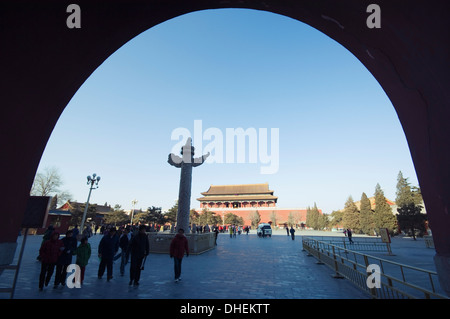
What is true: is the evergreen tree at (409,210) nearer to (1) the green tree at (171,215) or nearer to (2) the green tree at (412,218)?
(2) the green tree at (412,218)

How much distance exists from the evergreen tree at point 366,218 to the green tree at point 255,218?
20516 millimetres

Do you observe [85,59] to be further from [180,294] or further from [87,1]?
[180,294]

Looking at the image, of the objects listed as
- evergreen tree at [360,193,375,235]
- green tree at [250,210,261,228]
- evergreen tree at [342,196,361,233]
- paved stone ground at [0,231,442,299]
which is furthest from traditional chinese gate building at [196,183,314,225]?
paved stone ground at [0,231,442,299]

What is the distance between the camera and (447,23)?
2.48 m

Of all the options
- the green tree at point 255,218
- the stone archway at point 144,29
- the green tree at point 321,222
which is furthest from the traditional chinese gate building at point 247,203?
the stone archway at point 144,29

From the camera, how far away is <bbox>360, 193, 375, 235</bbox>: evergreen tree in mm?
32531

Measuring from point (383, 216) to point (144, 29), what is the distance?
3697cm

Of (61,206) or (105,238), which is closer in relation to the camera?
(105,238)

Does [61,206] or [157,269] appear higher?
[61,206]

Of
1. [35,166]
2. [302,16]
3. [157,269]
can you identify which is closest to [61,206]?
[157,269]

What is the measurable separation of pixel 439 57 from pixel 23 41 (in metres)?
5.63

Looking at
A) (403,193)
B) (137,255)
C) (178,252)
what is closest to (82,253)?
Result: (137,255)

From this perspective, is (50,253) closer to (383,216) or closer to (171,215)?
(171,215)
